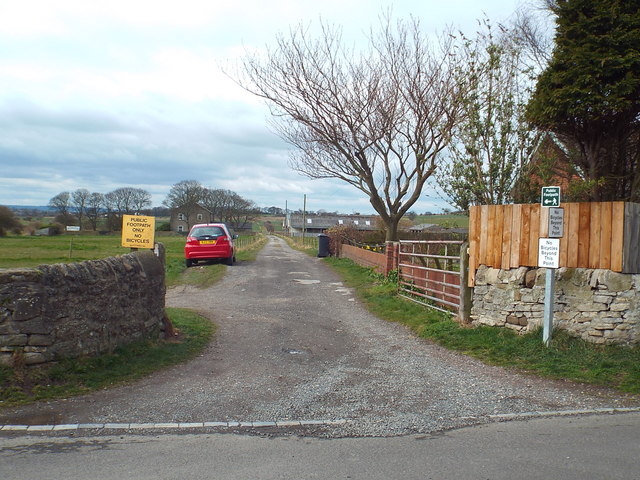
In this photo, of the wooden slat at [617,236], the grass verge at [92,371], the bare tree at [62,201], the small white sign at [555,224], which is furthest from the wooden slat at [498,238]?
the bare tree at [62,201]

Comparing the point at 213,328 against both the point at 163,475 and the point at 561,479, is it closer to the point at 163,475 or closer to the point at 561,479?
the point at 163,475

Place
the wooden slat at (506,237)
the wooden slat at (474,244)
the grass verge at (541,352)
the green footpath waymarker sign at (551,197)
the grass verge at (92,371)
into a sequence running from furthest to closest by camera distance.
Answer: the wooden slat at (474,244) → the wooden slat at (506,237) → the green footpath waymarker sign at (551,197) → the grass verge at (541,352) → the grass verge at (92,371)

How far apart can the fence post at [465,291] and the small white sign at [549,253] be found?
6.55ft

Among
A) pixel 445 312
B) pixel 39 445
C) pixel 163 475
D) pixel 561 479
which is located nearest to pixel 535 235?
pixel 445 312

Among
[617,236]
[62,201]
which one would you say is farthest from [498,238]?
[62,201]

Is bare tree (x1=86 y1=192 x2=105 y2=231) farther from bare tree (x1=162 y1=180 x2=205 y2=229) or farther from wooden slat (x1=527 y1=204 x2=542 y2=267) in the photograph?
wooden slat (x1=527 y1=204 x2=542 y2=267)

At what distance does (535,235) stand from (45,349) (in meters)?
6.72

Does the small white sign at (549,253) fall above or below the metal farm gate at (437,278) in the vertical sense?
above

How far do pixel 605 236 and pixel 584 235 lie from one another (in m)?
0.29

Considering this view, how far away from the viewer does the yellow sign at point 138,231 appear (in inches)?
386

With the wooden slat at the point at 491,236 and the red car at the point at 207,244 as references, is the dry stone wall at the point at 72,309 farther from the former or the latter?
the red car at the point at 207,244

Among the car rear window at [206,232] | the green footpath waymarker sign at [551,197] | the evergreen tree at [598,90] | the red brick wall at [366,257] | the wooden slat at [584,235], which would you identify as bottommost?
the red brick wall at [366,257]

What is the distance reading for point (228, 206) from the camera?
89.3 metres

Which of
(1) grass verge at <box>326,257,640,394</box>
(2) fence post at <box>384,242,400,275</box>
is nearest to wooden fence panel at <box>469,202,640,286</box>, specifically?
(1) grass verge at <box>326,257,640,394</box>
